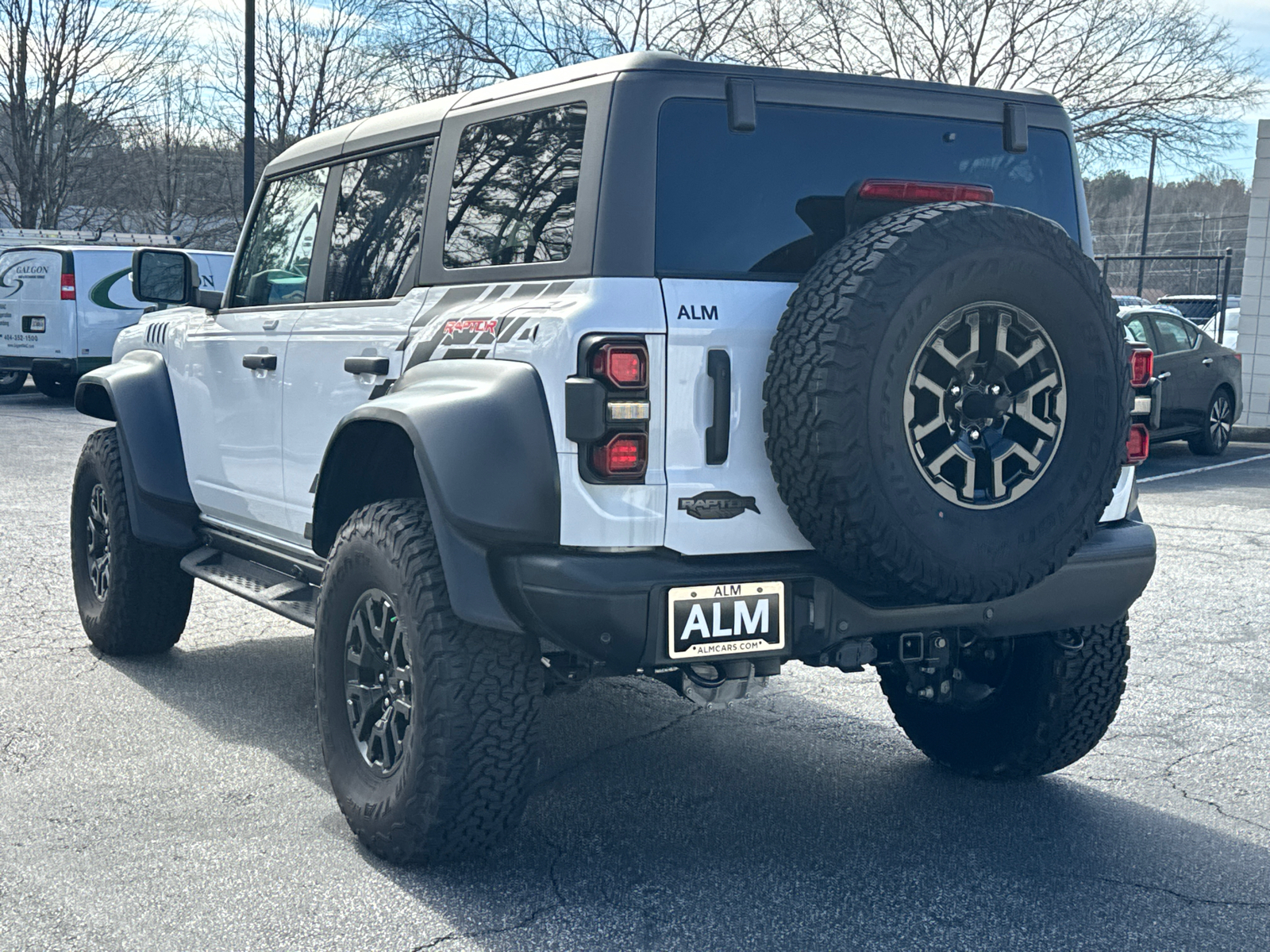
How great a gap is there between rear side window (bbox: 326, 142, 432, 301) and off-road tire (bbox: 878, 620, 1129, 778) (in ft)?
6.35

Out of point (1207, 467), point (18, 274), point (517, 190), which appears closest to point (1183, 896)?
point (517, 190)

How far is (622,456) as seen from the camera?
338 centimetres

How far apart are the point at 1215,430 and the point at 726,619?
1279cm

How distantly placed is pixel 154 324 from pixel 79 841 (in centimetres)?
279

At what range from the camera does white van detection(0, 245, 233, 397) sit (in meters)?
18.1

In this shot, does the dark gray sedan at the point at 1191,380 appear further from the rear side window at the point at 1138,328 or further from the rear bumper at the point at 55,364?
the rear bumper at the point at 55,364

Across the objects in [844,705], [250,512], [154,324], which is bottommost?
[844,705]

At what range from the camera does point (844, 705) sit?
5.47 m

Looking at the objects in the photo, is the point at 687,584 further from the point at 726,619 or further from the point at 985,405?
the point at 985,405

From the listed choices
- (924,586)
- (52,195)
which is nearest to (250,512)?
(924,586)

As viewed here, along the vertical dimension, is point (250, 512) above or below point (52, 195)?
below

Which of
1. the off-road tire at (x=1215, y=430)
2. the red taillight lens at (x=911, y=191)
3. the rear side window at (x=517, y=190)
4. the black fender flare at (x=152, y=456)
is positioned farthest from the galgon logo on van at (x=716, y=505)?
the off-road tire at (x=1215, y=430)

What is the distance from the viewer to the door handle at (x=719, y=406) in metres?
3.44

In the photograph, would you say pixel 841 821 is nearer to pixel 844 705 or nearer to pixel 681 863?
pixel 681 863
